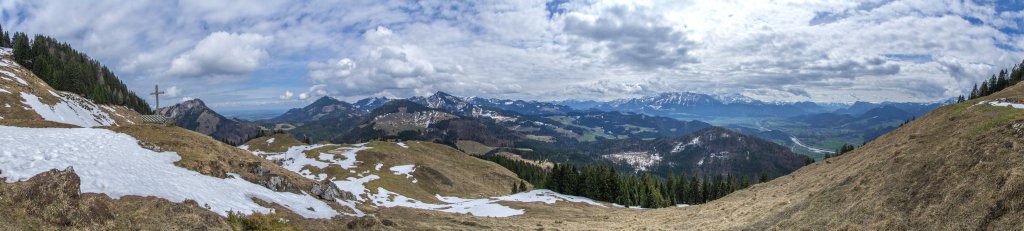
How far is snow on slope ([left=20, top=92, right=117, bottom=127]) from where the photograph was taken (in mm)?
71688

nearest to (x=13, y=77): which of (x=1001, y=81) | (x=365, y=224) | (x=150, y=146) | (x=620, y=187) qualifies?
(x=150, y=146)

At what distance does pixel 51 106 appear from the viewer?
77.2 metres

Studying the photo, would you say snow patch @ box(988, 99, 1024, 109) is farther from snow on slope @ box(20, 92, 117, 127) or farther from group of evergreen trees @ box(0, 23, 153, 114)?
group of evergreen trees @ box(0, 23, 153, 114)

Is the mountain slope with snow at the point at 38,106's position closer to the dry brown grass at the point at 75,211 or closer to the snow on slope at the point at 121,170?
the snow on slope at the point at 121,170

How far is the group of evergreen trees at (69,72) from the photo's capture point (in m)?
127

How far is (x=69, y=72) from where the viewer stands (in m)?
130

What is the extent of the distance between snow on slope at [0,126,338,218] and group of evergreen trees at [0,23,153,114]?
123 metres

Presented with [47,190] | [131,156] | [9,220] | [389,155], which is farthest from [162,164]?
[389,155]

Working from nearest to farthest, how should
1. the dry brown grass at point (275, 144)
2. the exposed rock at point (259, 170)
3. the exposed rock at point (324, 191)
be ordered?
the exposed rock at point (259, 170) < the exposed rock at point (324, 191) < the dry brown grass at point (275, 144)

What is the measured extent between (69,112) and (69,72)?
69.2 m

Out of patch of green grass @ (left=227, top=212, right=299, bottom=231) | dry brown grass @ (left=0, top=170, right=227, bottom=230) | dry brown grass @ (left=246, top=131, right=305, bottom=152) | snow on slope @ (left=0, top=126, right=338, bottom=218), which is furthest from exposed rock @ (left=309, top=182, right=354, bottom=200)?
dry brown grass @ (left=246, top=131, right=305, bottom=152)

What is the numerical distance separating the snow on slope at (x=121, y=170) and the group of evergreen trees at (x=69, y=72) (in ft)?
404

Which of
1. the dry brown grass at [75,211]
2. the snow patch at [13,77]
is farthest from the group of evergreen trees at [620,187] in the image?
the snow patch at [13,77]

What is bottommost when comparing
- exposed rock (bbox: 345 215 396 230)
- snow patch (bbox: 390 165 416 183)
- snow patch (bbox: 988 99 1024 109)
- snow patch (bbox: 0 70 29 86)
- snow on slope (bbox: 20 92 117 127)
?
snow patch (bbox: 390 165 416 183)
